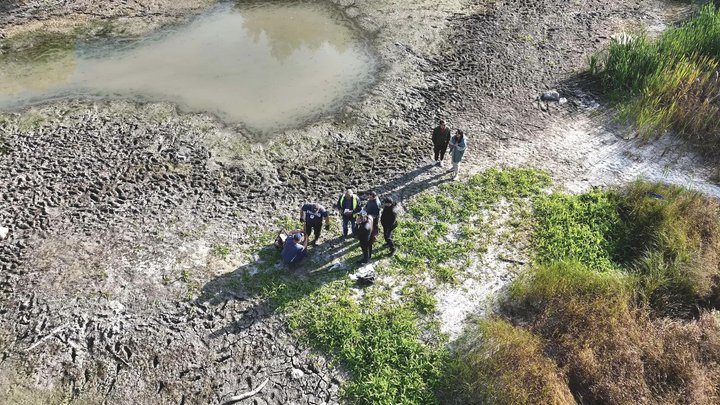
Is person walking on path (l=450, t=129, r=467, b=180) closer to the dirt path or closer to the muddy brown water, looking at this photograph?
the dirt path

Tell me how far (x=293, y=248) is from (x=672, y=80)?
1200 centimetres

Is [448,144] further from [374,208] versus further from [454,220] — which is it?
[374,208]

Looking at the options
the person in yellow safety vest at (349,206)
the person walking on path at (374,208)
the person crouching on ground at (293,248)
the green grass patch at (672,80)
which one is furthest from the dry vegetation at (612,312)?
the person crouching on ground at (293,248)

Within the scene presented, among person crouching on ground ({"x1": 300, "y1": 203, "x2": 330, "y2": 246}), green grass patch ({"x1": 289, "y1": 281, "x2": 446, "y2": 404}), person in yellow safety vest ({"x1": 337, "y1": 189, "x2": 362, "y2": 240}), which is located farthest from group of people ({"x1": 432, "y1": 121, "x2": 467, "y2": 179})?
green grass patch ({"x1": 289, "y1": 281, "x2": 446, "y2": 404})

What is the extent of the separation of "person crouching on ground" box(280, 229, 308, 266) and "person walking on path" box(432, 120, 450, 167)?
14.8ft

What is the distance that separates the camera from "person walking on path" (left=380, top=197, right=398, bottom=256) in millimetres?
10609

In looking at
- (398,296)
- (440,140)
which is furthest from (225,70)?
(398,296)

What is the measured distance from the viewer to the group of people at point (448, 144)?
12.5 meters

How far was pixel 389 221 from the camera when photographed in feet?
35.3

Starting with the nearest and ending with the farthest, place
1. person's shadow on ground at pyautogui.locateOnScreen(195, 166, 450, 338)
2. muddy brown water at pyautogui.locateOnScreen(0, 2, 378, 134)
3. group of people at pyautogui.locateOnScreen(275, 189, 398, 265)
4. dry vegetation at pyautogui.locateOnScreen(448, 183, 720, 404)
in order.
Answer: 1. dry vegetation at pyautogui.locateOnScreen(448, 183, 720, 404)
2. person's shadow on ground at pyautogui.locateOnScreen(195, 166, 450, 338)
3. group of people at pyautogui.locateOnScreen(275, 189, 398, 265)
4. muddy brown water at pyautogui.locateOnScreen(0, 2, 378, 134)

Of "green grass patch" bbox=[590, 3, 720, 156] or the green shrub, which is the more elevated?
"green grass patch" bbox=[590, 3, 720, 156]

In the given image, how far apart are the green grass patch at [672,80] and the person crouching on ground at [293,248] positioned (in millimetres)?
10235

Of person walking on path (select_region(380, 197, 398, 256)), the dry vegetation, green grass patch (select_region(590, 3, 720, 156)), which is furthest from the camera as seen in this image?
green grass patch (select_region(590, 3, 720, 156))

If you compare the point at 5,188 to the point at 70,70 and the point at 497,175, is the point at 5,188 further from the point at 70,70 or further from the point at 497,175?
the point at 497,175
